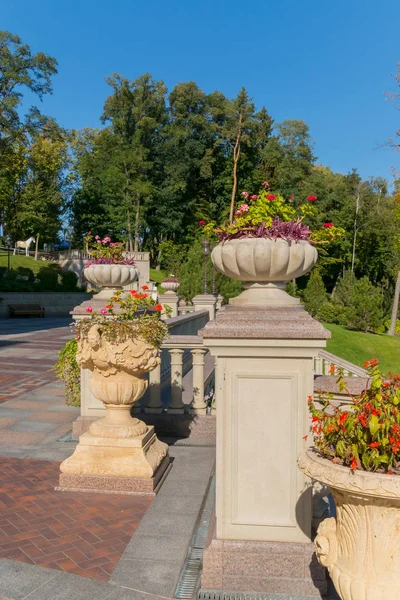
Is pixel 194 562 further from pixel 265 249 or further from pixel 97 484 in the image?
pixel 265 249

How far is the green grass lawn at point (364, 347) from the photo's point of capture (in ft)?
85.3

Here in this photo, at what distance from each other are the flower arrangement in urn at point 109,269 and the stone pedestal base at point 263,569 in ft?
13.0

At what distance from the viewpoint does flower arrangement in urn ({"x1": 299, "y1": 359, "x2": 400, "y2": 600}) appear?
2.39m

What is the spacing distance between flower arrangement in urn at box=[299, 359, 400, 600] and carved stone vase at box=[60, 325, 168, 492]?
2741 millimetres

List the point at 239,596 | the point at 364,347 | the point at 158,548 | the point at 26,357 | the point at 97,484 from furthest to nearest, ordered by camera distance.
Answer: the point at 364,347 < the point at 26,357 < the point at 97,484 < the point at 158,548 < the point at 239,596

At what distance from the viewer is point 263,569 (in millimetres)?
3266

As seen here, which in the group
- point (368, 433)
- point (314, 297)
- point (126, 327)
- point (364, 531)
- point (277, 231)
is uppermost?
point (277, 231)

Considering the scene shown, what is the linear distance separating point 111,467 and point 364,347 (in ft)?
82.2

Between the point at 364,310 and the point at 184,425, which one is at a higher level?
the point at 184,425

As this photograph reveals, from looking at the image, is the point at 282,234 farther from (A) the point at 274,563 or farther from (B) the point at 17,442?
(B) the point at 17,442

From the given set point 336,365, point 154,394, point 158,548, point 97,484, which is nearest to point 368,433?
point 158,548

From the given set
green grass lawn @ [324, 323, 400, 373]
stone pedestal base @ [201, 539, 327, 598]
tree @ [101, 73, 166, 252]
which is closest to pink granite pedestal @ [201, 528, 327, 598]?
stone pedestal base @ [201, 539, 327, 598]

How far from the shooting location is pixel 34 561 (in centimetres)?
361

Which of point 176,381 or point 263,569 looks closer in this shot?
point 263,569
